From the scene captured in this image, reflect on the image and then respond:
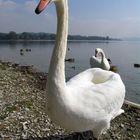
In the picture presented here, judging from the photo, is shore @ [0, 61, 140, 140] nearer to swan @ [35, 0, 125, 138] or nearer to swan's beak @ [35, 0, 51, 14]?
swan @ [35, 0, 125, 138]

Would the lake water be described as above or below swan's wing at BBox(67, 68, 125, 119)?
below

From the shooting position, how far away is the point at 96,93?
6.22 meters

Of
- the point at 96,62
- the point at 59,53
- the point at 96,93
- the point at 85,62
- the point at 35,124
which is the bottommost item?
the point at 85,62

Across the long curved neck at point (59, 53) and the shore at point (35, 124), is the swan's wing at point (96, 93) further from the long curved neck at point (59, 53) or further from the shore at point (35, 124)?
the shore at point (35, 124)

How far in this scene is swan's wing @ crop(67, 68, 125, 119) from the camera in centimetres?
576

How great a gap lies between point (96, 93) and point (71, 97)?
2.80 feet

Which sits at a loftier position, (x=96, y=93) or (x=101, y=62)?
(x=96, y=93)

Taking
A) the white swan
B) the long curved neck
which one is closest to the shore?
the long curved neck

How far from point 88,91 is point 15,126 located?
2544mm

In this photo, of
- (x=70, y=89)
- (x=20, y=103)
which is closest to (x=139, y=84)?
(x=20, y=103)

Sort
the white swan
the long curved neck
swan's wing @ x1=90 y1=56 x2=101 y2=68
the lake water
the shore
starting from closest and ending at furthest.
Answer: the long curved neck < the shore < the white swan < swan's wing @ x1=90 y1=56 x2=101 y2=68 < the lake water

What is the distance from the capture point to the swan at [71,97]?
526cm

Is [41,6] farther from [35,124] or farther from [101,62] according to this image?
[101,62]

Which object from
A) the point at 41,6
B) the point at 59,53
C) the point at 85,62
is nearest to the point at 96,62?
the point at 59,53
